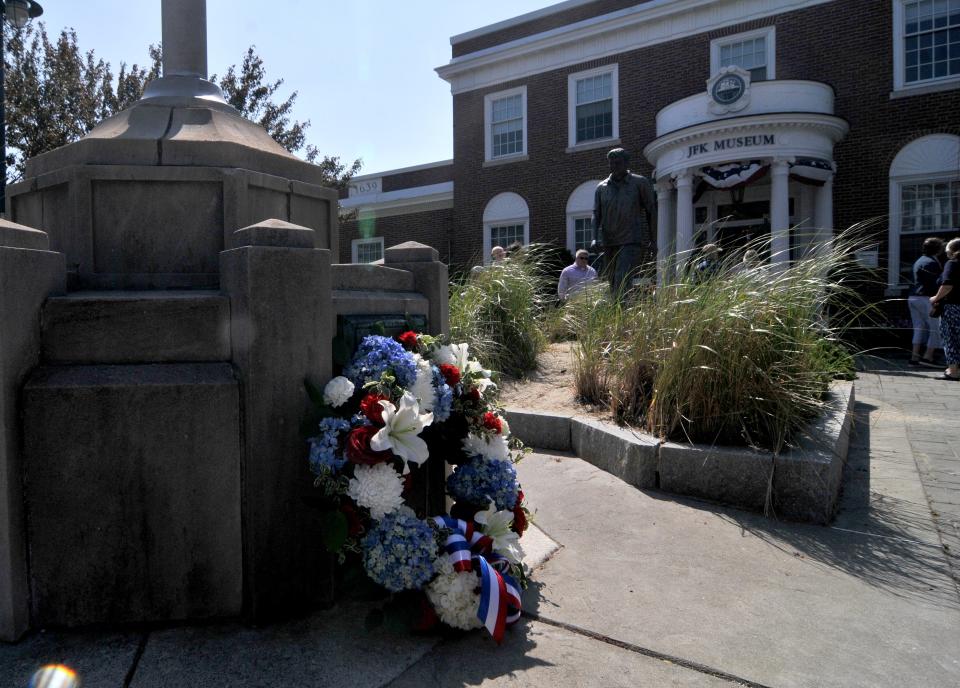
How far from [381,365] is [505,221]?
17566 mm

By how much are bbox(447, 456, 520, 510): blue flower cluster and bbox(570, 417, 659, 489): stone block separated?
152 centimetres

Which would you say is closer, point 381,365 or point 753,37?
point 381,365

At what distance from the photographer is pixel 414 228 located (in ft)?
74.2

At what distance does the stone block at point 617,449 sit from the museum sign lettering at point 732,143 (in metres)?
10.4

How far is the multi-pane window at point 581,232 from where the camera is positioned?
1817cm

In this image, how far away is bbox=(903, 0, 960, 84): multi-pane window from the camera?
13781 millimetres

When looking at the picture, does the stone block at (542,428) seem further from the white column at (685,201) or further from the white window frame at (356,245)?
the white window frame at (356,245)

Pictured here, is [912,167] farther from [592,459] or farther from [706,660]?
[706,660]

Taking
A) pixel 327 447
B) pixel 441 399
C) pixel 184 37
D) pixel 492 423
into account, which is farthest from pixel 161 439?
pixel 184 37

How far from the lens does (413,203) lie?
22.4m

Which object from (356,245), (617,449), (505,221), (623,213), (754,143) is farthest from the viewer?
(356,245)

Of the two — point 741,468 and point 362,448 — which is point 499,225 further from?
point 362,448

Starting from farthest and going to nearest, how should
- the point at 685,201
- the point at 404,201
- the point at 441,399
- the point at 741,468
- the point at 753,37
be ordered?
the point at 404,201
the point at 753,37
the point at 685,201
the point at 741,468
the point at 441,399

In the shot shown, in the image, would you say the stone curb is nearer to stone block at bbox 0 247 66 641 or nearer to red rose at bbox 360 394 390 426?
red rose at bbox 360 394 390 426
